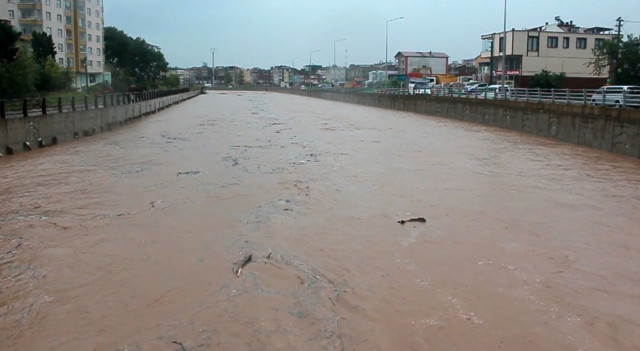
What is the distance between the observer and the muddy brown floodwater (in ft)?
21.4

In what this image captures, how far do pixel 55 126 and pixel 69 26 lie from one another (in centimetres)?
6837

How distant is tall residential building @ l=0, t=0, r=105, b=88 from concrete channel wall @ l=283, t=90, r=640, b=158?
42.3m

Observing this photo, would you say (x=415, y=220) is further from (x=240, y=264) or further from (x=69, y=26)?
(x=69, y=26)

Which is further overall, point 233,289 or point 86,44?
point 86,44

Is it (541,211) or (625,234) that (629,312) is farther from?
(541,211)

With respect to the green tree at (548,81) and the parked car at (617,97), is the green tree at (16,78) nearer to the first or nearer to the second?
the parked car at (617,97)

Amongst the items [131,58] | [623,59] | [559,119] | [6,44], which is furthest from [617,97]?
[131,58]

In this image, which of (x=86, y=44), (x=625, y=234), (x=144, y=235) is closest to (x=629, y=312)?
(x=625, y=234)

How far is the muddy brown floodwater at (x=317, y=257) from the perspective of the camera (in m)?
6.52

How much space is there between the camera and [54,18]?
81250 mm

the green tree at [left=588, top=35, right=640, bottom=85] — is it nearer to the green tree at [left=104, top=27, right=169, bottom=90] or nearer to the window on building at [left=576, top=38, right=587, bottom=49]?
the window on building at [left=576, top=38, right=587, bottom=49]

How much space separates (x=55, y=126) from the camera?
25406mm

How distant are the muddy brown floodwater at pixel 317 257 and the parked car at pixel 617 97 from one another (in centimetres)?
496

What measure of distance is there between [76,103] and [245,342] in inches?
1026
